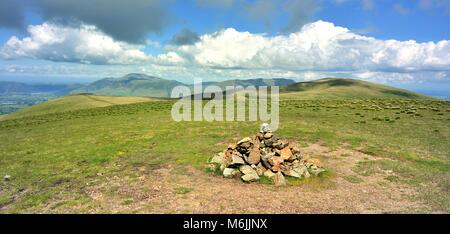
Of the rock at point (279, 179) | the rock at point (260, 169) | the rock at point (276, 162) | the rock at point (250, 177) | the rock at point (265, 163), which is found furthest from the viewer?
the rock at point (265, 163)

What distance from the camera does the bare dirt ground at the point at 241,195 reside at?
17094 millimetres

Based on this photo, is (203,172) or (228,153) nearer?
(203,172)

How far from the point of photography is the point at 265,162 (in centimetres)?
2258

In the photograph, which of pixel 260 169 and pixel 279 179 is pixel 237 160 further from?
pixel 279 179

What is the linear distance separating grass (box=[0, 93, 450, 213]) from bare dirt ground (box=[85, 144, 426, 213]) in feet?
2.59

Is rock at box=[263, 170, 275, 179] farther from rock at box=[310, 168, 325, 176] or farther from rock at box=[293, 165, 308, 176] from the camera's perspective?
→ rock at box=[310, 168, 325, 176]

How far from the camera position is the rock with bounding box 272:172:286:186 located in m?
20.8

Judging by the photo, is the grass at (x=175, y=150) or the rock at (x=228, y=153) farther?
the rock at (x=228, y=153)

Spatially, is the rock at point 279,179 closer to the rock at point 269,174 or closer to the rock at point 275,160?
the rock at point 269,174

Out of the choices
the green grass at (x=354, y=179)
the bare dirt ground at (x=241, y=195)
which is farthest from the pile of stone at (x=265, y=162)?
the green grass at (x=354, y=179)

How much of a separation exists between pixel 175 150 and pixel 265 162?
38.4 feet

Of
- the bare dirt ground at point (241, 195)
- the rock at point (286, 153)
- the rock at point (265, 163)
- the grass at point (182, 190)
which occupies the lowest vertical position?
the bare dirt ground at point (241, 195)

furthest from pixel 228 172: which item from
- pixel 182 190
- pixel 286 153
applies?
pixel 286 153
